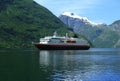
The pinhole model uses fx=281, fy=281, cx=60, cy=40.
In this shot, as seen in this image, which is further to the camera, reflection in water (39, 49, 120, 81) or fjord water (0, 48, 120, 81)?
reflection in water (39, 49, 120, 81)

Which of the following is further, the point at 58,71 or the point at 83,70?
the point at 83,70

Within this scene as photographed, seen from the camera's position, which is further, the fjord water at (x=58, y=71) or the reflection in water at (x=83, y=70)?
the reflection in water at (x=83, y=70)

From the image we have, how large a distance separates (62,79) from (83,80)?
472 centimetres

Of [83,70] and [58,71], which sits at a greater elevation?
[58,71]

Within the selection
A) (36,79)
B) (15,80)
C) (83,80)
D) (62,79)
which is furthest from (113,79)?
(15,80)

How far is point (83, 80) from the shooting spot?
203ft

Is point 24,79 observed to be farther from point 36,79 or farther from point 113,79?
point 113,79

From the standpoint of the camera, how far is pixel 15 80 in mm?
60250

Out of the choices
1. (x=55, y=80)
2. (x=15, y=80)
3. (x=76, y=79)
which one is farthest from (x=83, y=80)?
(x=15, y=80)

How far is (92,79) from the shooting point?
63.4 m

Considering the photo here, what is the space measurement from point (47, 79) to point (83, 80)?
7.99 meters

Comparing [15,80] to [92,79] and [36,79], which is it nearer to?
[36,79]

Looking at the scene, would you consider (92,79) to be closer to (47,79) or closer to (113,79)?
(113,79)

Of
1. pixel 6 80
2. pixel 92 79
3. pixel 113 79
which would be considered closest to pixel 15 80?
pixel 6 80
